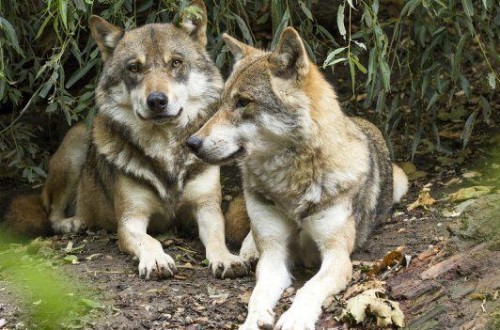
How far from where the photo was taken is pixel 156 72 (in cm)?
596

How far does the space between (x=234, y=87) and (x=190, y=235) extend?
78.3 inches

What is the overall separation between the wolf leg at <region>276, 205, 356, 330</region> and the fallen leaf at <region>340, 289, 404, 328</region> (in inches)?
8.7

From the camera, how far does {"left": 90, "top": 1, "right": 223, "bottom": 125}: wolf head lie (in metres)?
5.88

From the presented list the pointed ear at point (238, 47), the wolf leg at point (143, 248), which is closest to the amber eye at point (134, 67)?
the pointed ear at point (238, 47)

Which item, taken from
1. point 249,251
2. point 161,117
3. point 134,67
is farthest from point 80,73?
point 249,251

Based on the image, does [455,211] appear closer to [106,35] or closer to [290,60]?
[290,60]

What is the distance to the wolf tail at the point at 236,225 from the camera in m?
6.30

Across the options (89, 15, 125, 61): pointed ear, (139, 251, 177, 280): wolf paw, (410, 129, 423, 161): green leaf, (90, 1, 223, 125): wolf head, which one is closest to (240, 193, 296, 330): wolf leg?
(139, 251, 177, 280): wolf paw

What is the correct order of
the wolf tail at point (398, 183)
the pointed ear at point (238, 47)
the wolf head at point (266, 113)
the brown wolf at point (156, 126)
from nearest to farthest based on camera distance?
1. the wolf head at point (266, 113)
2. the pointed ear at point (238, 47)
3. the brown wolf at point (156, 126)
4. the wolf tail at point (398, 183)

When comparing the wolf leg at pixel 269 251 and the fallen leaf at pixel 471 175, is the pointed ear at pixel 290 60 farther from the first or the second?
the fallen leaf at pixel 471 175

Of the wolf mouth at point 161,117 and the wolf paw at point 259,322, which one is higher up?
the wolf mouth at point 161,117

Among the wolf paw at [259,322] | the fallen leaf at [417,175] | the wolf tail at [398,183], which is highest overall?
the wolf paw at [259,322]

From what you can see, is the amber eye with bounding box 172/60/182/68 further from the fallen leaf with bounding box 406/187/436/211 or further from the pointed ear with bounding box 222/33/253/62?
the fallen leaf with bounding box 406/187/436/211

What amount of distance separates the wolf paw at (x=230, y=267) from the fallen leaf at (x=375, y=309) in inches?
49.5
